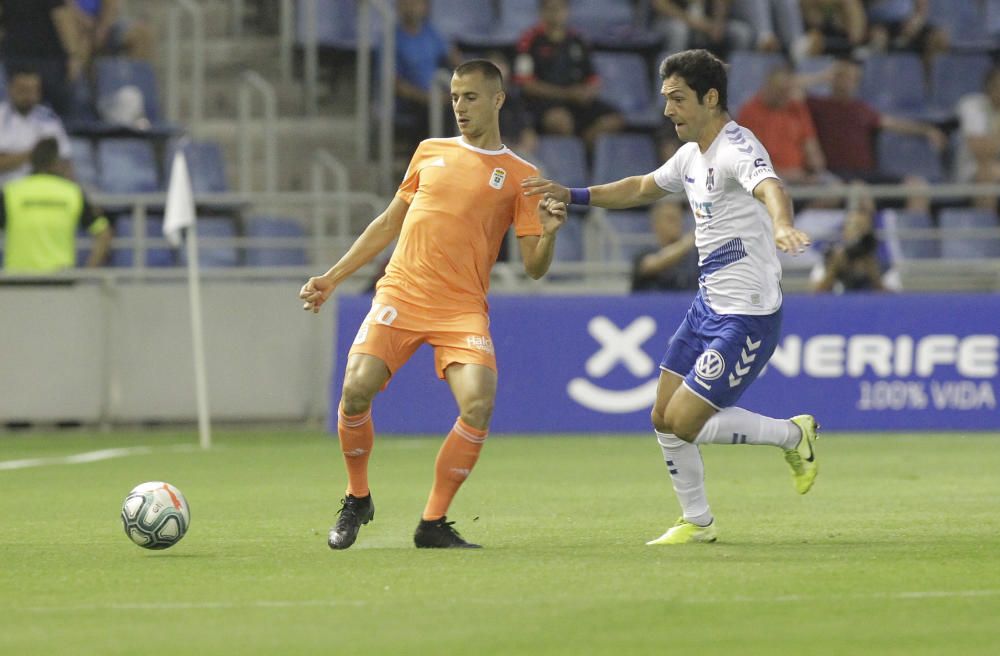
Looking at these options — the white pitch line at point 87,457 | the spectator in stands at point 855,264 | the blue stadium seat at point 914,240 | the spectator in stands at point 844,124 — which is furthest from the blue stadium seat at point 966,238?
the white pitch line at point 87,457

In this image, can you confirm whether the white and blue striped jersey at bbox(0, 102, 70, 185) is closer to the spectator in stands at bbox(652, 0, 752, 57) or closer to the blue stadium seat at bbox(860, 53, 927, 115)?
the spectator in stands at bbox(652, 0, 752, 57)

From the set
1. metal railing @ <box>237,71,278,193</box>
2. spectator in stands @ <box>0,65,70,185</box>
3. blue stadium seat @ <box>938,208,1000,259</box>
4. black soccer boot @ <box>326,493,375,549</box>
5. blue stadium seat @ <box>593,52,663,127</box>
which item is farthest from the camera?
blue stadium seat @ <box>593,52,663,127</box>

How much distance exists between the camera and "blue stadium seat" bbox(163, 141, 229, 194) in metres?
20.7

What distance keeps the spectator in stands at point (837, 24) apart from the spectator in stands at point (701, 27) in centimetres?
90

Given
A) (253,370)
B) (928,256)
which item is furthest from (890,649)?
(928,256)

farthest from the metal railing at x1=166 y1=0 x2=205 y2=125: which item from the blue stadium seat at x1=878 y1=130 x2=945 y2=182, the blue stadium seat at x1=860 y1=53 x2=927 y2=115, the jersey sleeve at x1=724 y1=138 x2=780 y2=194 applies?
the jersey sleeve at x1=724 y1=138 x2=780 y2=194

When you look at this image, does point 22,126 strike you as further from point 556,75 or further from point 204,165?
point 556,75

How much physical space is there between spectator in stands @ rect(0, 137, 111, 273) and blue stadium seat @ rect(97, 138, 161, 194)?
2022mm

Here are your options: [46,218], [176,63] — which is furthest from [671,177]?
[176,63]

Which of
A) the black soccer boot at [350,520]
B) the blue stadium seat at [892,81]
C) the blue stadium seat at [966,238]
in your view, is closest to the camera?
the black soccer boot at [350,520]

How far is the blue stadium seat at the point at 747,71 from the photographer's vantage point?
2288 centimetres

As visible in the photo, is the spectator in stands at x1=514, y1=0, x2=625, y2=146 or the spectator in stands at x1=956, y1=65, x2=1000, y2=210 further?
the spectator in stands at x1=956, y1=65, x2=1000, y2=210

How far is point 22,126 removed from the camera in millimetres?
19391

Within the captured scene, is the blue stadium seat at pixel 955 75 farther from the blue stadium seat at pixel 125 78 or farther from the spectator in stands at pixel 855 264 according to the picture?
the blue stadium seat at pixel 125 78
